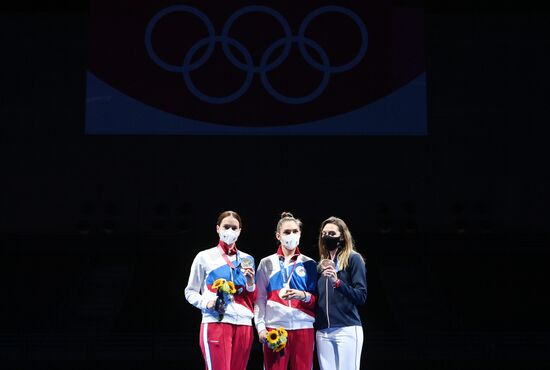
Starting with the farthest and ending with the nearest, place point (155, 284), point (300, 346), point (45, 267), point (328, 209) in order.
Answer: point (328, 209) < point (45, 267) < point (155, 284) < point (300, 346)

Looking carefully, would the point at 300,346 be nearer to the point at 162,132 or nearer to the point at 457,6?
the point at 162,132

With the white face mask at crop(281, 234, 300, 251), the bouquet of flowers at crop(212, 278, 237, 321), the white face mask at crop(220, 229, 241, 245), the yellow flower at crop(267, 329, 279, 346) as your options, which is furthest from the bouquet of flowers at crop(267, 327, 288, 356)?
the white face mask at crop(220, 229, 241, 245)

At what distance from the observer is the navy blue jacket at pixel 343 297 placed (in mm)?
5414

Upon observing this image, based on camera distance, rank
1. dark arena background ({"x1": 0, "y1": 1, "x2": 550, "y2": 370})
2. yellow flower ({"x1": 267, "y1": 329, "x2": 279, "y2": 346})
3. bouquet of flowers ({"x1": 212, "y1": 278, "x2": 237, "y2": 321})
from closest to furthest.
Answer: yellow flower ({"x1": 267, "y1": 329, "x2": 279, "y2": 346})
bouquet of flowers ({"x1": 212, "y1": 278, "x2": 237, "y2": 321})
dark arena background ({"x1": 0, "y1": 1, "x2": 550, "y2": 370})

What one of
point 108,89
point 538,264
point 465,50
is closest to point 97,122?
point 108,89

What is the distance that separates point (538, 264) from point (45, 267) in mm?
9252

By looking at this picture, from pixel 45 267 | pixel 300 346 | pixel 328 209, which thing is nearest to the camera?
pixel 300 346

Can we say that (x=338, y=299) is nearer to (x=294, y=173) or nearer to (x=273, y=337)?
(x=273, y=337)

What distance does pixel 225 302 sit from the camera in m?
5.51

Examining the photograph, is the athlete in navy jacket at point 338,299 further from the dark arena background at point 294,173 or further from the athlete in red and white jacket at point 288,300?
the dark arena background at point 294,173

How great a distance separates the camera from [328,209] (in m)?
15.5

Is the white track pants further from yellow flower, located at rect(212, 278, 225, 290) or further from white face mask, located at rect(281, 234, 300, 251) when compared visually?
yellow flower, located at rect(212, 278, 225, 290)

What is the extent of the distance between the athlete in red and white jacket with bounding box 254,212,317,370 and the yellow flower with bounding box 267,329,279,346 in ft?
0.17

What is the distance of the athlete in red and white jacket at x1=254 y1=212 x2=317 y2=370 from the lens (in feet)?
17.9
